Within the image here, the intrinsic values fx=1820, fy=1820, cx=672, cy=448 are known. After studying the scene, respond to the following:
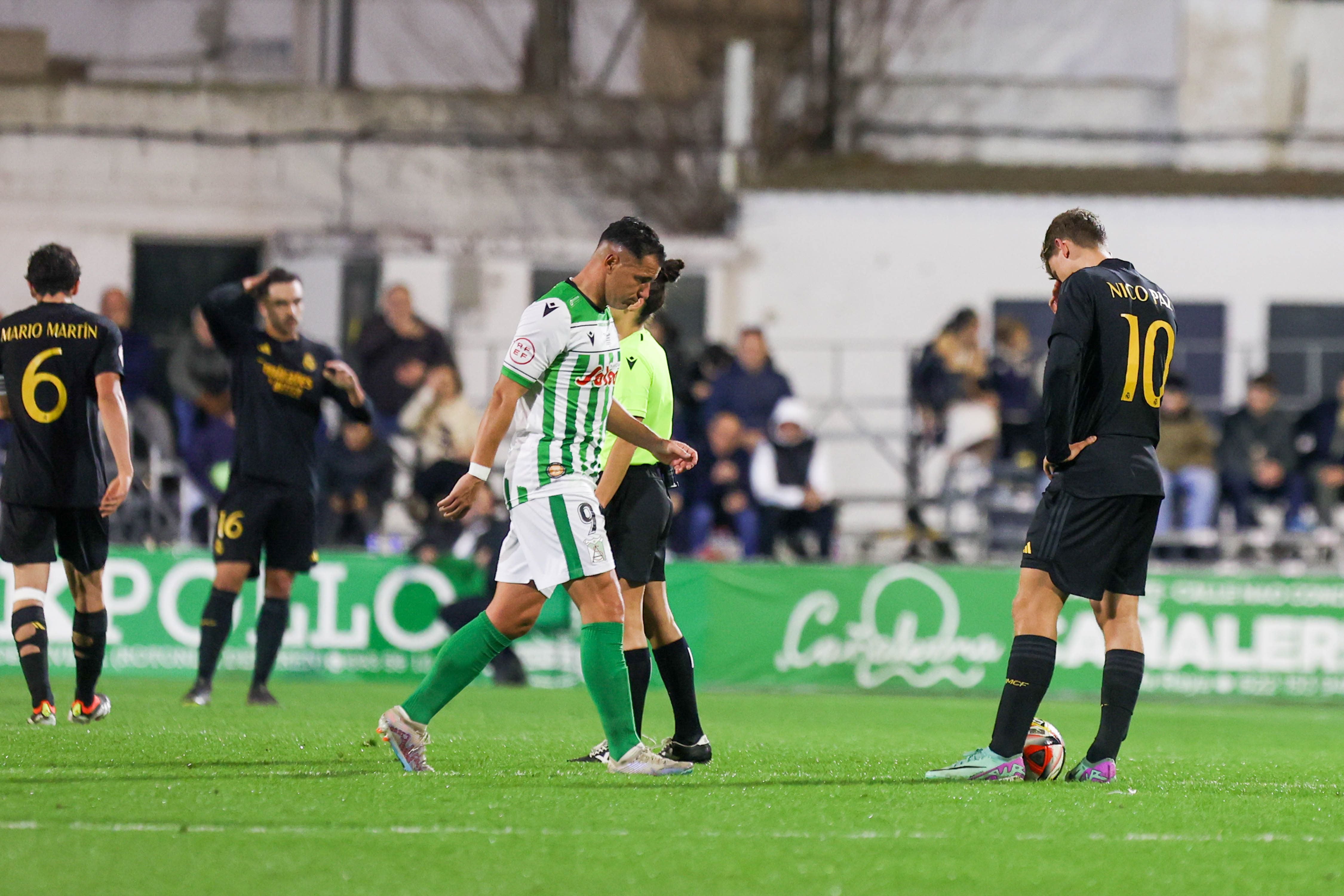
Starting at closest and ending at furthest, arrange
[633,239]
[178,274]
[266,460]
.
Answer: [633,239], [266,460], [178,274]

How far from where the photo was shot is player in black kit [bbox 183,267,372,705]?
34.8ft

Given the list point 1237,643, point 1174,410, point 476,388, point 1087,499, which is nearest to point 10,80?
point 476,388

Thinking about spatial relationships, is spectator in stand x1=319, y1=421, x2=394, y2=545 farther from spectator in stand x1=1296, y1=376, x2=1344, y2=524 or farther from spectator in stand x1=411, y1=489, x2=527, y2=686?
spectator in stand x1=1296, y1=376, x2=1344, y2=524

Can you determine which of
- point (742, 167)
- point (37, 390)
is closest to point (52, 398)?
point (37, 390)

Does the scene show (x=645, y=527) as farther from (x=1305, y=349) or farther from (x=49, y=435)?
(x=1305, y=349)

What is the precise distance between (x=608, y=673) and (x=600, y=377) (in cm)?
112

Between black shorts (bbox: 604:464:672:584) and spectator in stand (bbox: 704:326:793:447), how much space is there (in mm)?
9134

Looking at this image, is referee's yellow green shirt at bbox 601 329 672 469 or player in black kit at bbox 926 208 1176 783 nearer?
player in black kit at bbox 926 208 1176 783

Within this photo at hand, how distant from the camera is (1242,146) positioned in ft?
80.0

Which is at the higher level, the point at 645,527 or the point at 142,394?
the point at 142,394

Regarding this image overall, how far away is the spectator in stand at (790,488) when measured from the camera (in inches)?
659

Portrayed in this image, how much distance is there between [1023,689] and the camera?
704 cm

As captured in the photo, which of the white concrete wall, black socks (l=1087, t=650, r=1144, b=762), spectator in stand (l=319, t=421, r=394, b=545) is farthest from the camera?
the white concrete wall

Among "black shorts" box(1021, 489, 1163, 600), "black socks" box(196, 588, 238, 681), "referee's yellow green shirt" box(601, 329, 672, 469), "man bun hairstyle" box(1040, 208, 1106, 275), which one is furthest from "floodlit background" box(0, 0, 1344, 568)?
"black shorts" box(1021, 489, 1163, 600)
